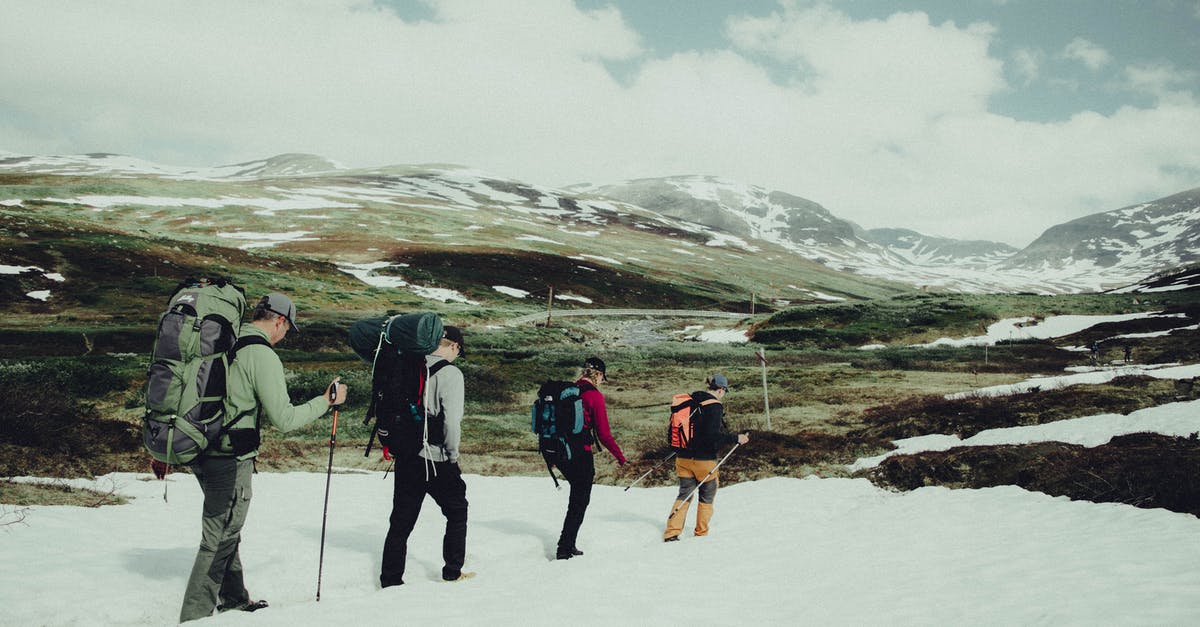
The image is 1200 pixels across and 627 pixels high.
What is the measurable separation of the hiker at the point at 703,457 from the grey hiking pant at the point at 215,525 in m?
5.30

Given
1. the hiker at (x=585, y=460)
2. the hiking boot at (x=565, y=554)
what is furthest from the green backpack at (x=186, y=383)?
the hiking boot at (x=565, y=554)

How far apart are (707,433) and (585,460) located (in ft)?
6.44

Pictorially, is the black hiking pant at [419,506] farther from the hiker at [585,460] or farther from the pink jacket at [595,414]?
the pink jacket at [595,414]

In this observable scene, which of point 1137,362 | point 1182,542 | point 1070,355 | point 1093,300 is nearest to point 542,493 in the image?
point 1182,542

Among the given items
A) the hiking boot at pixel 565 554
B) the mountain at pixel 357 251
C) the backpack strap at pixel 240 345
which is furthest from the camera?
the mountain at pixel 357 251

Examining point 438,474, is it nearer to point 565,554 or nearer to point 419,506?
point 419,506

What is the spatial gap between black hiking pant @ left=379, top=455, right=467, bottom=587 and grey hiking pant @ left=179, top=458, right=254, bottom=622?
132 cm

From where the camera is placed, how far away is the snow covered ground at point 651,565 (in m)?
5.32

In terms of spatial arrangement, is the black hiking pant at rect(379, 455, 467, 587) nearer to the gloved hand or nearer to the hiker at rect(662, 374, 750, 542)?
the gloved hand

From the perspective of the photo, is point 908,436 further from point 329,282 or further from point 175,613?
point 329,282

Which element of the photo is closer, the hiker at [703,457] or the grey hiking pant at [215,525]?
the grey hiking pant at [215,525]

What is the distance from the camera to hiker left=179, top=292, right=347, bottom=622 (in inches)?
198

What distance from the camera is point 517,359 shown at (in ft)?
116

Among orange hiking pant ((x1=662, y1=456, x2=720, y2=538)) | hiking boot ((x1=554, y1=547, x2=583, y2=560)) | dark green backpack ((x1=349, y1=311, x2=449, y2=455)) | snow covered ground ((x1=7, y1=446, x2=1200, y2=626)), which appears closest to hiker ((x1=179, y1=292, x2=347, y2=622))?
snow covered ground ((x1=7, y1=446, x2=1200, y2=626))
